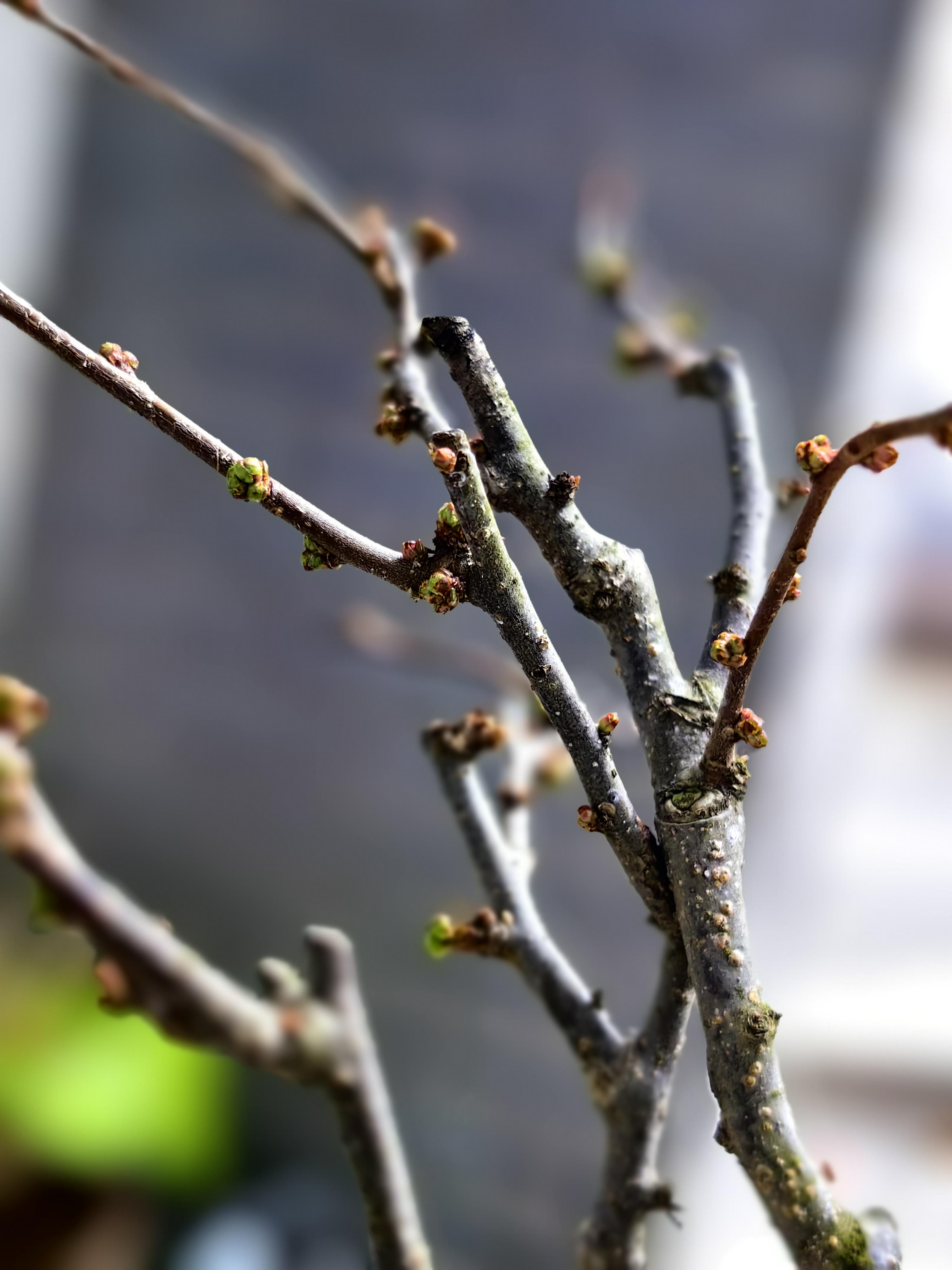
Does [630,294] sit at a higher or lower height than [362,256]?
higher

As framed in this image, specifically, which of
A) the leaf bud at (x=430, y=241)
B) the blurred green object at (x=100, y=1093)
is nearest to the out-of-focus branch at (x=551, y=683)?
the leaf bud at (x=430, y=241)

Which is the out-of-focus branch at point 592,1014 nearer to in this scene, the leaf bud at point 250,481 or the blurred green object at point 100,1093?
the leaf bud at point 250,481

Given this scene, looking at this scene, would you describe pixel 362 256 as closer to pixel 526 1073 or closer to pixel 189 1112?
pixel 526 1073

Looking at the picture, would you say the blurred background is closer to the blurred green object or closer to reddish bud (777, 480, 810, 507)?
the blurred green object

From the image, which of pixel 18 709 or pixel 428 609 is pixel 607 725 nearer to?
pixel 18 709

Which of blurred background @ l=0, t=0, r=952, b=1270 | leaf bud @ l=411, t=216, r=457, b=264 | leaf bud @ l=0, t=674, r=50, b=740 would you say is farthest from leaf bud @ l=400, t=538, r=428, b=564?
blurred background @ l=0, t=0, r=952, b=1270

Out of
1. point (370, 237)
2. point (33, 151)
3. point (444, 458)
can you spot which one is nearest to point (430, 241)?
point (370, 237)

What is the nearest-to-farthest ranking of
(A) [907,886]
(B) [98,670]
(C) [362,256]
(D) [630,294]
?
(C) [362,256]
(D) [630,294]
(A) [907,886]
(B) [98,670]

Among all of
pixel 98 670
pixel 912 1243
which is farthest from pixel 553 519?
pixel 98 670
